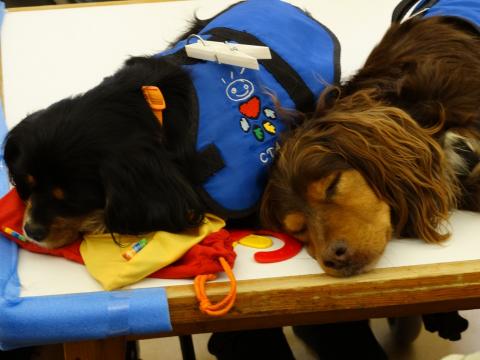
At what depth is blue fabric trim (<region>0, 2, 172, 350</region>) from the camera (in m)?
0.94

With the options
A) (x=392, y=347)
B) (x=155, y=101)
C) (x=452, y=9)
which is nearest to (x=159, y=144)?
(x=155, y=101)

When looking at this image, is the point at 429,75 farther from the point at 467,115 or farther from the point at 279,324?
the point at 279,324

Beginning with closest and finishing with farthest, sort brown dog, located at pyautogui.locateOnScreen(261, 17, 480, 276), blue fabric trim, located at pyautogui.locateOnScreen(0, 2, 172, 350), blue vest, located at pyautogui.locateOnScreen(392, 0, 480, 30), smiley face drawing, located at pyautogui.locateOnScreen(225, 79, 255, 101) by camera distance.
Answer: blue fabric trim, located at pyautogui.locateOnScreen(0, 2, 172, 350)
brown dog, located at pyautogui.locateOnScreen(261, 17, 480, 276)
smiley face drawing, located at pyautogui.locateOnScreen(225, 79, 255, 101)
blue vest, located at pyautogui.locateOnScreen(392, 0, 480, 30)

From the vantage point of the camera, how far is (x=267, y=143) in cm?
120

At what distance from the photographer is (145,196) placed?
3.37ft

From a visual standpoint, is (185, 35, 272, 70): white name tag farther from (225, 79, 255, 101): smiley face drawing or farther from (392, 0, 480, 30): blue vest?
(392, 0, 480, 30): blue vest

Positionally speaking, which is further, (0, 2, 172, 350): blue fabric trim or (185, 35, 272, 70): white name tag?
(185, 35, 272, 70): white name tag

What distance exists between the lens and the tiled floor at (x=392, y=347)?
191cm

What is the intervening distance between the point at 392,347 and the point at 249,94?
1.09 meters

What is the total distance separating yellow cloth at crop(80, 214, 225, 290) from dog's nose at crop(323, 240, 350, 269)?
200 millimetres

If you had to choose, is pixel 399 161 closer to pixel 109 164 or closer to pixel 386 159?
pixel 386 159

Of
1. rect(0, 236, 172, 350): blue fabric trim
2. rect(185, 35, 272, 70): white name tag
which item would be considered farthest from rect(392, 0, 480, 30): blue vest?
rect(0, 236, 172, 350): blue fabric trim

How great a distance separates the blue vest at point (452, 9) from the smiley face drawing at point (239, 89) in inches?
20.1

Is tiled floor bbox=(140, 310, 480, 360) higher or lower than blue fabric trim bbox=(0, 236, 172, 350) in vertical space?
lower
